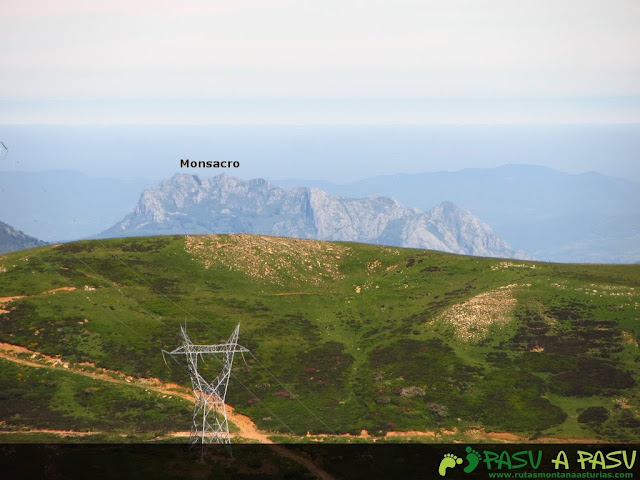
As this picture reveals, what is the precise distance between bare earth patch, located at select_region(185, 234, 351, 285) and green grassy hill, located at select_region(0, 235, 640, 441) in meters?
0.53

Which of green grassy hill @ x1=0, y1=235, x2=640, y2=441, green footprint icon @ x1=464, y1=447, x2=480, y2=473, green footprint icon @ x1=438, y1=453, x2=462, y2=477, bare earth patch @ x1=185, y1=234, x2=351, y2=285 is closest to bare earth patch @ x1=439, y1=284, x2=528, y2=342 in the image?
green grassy hill @ x1=0, y1=235, x2=640, y2=441

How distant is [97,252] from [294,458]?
9794cm

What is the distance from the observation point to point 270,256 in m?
167

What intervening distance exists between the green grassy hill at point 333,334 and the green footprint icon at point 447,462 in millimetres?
11774

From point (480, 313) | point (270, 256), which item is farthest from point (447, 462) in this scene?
point (270, 256)

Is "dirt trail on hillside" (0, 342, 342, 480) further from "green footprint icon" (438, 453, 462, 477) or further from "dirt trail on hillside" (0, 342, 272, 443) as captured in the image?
"green footprint icon" (438, 453, 462, 477)

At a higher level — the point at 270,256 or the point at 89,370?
the point at 270,256

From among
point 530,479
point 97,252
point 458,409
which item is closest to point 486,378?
point 458,409

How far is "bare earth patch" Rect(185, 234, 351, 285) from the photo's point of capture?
161 meters

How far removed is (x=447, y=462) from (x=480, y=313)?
5584 cm

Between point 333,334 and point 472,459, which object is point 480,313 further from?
point 472,459

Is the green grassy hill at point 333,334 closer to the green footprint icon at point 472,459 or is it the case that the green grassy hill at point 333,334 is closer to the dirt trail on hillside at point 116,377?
the dirt trail on hillside at point 116,377

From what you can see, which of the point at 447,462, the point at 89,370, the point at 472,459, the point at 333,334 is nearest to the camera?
the point at 447,462

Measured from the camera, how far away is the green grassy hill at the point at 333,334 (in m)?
95.7
